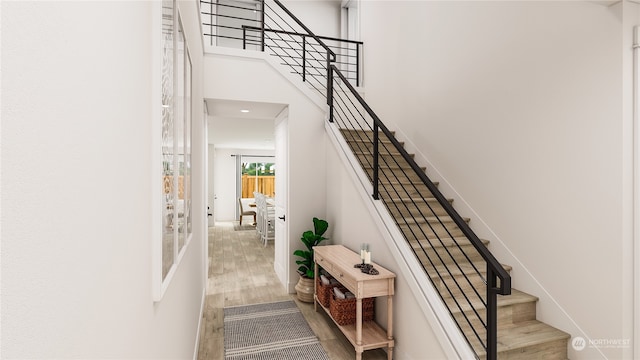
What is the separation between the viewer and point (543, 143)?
2498 mm

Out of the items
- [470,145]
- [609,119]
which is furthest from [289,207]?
[609,119]

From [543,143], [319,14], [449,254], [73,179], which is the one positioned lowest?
[449,254]

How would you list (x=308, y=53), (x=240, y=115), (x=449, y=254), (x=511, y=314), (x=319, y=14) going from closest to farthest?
(x=449, y=254)
(x=511, y=314)
(x=240, y=115)
(x=308, y=53)
(x=319, y=14)

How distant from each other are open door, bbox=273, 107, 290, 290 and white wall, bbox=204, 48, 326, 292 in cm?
12

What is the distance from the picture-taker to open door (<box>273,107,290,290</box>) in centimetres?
430

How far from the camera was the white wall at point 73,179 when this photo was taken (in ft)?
1.23

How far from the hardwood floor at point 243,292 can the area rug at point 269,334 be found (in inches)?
3.0

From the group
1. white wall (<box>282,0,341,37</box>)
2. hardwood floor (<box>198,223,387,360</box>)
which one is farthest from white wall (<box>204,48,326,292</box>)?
white wall (<box>282,0,341,37</box>)

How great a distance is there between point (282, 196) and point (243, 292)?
1356 mm

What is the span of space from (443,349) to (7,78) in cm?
240

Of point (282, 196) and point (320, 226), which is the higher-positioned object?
point (282, 196)

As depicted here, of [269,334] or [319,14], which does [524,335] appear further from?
[319,14]

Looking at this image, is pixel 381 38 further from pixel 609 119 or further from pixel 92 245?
pixel 92 245

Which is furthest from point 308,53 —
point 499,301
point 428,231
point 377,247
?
point 499,301
